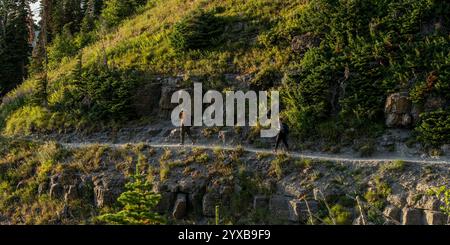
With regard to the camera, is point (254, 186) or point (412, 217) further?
point (254, 186)

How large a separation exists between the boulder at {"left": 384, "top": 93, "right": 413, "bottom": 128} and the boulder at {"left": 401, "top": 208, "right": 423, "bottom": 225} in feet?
17.9

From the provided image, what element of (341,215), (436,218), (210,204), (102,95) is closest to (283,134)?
(210,204)

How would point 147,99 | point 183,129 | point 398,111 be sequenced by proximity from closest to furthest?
1. point 398,111
2. point 183,129
3. point 147,99

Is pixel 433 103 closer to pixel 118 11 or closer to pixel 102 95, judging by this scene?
pixel 102 95

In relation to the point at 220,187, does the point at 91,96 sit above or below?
above

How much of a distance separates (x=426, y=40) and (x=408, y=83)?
2.48m

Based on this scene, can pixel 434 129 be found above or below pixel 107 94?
below

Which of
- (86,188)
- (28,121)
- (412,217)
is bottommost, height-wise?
(86,188)

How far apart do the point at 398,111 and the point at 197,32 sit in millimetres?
13804

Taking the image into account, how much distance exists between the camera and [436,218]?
578 inches

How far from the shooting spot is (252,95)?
81.0 feet

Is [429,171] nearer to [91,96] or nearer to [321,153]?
[321,153]

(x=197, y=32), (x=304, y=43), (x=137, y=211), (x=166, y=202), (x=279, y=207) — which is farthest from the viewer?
(x=197, y=32)
